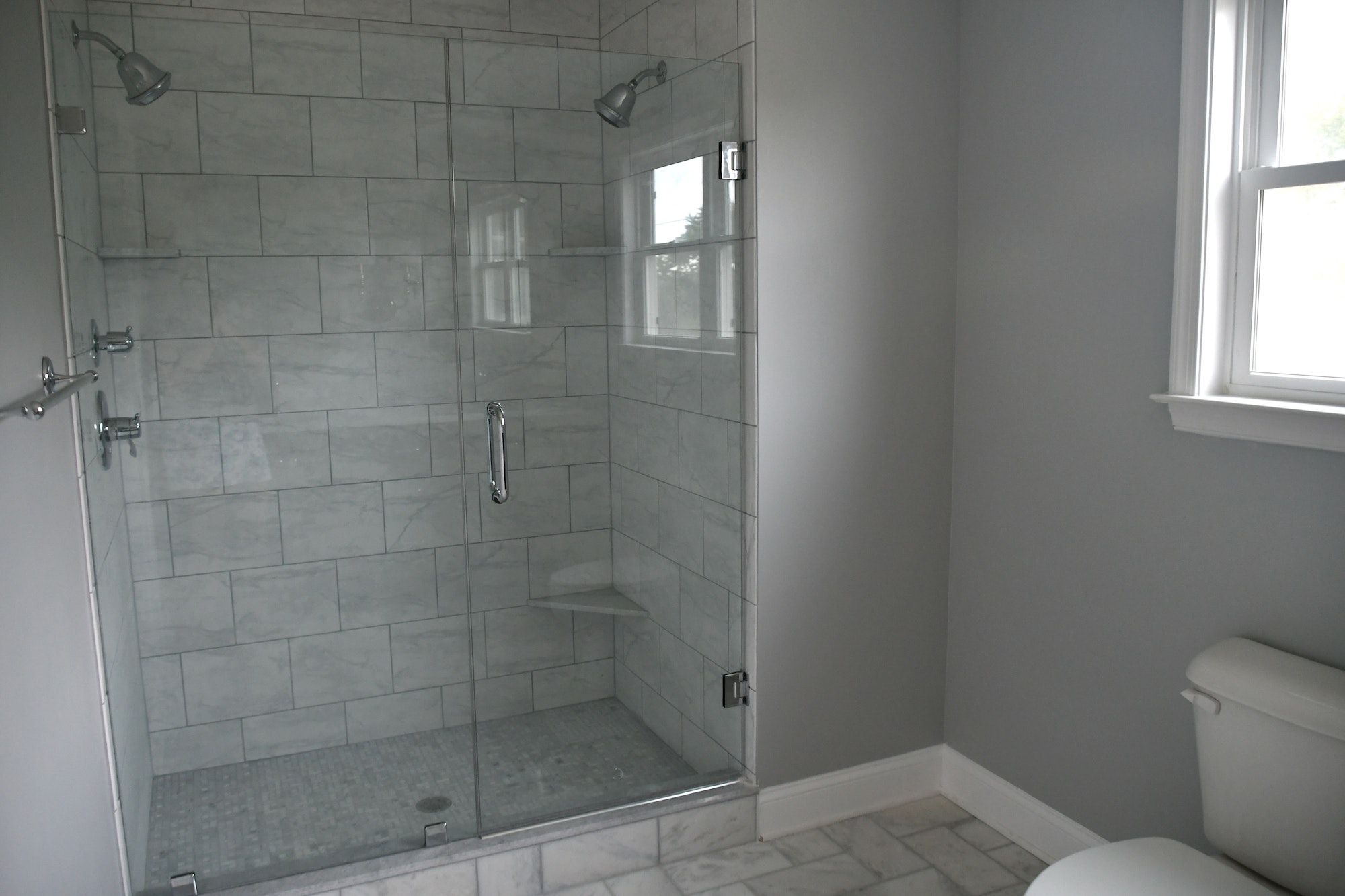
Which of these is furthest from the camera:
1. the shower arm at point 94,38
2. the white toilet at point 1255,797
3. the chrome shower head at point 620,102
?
the chrome shower head at point 620,102

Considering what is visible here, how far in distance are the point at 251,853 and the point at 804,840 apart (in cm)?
135

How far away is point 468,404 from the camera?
7.52 feet

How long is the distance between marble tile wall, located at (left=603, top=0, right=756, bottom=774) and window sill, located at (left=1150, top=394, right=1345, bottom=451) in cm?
96

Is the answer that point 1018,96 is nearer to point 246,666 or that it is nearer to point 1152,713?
point 1152,713

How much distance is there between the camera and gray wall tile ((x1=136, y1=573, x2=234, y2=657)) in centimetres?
214

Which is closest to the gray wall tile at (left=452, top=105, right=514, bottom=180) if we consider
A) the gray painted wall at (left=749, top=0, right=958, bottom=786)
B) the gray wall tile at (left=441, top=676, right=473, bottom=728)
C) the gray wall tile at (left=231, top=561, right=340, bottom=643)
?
the gray painted wall at (left=749, top=0, right=958, bottom=786)

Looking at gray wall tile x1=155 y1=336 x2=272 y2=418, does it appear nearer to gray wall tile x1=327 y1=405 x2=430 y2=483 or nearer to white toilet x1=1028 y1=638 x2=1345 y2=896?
gray wall tile x1=327 y1=405 x2=430 y2=483

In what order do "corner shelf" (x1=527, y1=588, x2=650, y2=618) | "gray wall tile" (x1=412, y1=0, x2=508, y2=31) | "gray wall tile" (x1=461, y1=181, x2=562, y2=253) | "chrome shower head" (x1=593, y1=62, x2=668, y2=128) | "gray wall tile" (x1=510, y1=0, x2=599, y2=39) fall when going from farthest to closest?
"gray wall tile" (x1=510, y1=0, x2=599, y2=39)
"gray wall tile" (x1=412, y1=0, x2=508, y2=31)
"corner shelf" (x1=527, y1=588, x2=650, y2=618)
"chrome shower head" (x1=593, y1=62, x2=668, y2=128)
"gray wall tile" (x1=461, y1=181, x2=562, y2=253)

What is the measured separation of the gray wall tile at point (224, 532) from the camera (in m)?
2.16

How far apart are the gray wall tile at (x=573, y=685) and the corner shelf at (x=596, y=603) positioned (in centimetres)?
13

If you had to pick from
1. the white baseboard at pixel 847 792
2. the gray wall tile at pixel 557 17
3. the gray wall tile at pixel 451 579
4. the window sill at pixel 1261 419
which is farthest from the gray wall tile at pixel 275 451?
the window sill at pixel 1261 419

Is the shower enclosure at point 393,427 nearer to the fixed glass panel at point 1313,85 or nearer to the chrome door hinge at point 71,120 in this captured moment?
the chrome door hinge at point 71,120

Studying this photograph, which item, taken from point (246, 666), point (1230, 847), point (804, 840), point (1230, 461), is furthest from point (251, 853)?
Result: point (1230, 461)

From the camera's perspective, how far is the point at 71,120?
1889 mm
